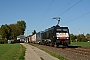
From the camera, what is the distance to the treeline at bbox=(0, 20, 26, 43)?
119m

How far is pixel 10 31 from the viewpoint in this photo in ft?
416

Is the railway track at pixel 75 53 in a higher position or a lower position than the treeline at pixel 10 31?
lower

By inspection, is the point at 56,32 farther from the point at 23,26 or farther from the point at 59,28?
the point at 23,26

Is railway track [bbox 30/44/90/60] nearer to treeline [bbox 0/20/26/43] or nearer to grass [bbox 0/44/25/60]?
grass [bbox 0/44/25/60]

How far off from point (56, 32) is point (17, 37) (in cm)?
11499

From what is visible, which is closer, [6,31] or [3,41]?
[3,41]

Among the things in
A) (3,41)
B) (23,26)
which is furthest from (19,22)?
A: (3,41)

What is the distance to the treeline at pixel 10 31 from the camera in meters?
119

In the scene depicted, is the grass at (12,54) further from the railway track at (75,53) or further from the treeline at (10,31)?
the treeline at (10,31)

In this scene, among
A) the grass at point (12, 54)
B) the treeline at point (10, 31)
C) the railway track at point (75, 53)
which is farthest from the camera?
the treeline at point (10, 31)

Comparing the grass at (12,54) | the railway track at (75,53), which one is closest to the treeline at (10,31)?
the grass at (12,54)

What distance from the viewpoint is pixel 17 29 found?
522ft

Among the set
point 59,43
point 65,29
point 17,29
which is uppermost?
point 17,29

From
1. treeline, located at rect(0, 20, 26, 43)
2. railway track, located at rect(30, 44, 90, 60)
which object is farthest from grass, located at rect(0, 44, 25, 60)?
treeline, located at rect(0, 20, 26, 43)
